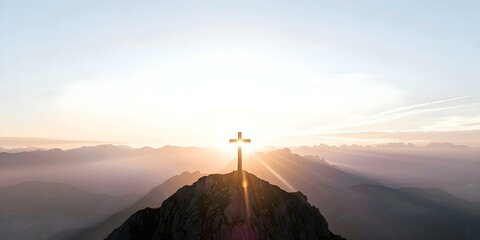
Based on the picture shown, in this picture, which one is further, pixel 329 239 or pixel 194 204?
pixel 329 239

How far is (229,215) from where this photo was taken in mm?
36969

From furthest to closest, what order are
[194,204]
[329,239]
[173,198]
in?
1. [329,239]
2. [173,198]
3. [194,204]

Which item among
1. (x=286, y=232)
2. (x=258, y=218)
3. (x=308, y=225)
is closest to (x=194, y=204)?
(x=258, y=218)

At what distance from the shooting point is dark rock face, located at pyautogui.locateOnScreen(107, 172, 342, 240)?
3672 cm

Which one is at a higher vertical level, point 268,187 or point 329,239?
point 268,187

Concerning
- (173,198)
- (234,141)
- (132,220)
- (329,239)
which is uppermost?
(234,141)

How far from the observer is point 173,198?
42.8 meters

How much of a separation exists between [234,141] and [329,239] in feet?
59.4

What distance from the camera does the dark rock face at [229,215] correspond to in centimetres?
3672

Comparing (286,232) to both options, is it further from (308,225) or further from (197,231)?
(197,231)

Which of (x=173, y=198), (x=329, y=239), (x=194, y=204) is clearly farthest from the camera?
(x=329, y=239)

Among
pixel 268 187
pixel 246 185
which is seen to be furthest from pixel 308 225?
pixel 246 185

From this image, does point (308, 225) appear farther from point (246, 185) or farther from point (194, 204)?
point (194, 204)

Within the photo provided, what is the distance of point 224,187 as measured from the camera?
131 ft
